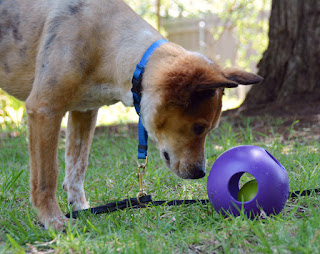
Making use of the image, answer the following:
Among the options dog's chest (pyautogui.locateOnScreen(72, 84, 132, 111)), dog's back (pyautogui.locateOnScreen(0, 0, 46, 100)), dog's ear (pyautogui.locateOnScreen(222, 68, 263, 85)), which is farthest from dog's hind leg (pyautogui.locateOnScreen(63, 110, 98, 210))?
dog's ear (pyautogui.locateOnScreen(222, 68, 263, 85))

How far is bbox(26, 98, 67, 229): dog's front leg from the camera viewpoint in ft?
9.91

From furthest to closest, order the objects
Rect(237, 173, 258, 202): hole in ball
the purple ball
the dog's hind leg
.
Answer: the dog's hind leg
Rect(237, 173, 258, 202): hole in ball
the purple ball

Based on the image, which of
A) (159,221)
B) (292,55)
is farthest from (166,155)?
(292,55)

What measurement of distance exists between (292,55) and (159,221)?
4416mm

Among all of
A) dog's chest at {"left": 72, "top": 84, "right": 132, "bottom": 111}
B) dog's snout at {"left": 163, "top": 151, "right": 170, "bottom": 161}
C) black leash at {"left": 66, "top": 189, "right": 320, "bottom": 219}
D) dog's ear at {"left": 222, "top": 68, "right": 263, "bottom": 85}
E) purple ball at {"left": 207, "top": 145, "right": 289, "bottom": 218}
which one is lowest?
black leash at {"left": 66, "top": 189, "right": 320, "bottom": 219}

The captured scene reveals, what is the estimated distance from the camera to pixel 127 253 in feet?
7.20

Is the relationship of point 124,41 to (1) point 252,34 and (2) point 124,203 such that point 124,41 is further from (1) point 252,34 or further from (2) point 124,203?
(1) point 252,34

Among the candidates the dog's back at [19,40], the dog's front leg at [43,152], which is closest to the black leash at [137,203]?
the dog's front leg at [43,152]

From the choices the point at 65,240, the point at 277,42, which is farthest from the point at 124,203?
the point at 277,42

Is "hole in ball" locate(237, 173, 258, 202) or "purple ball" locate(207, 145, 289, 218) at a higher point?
"purple ball" locate(207, 145, 289, 218)

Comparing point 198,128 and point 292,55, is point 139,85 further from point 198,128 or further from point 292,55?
point 292,55

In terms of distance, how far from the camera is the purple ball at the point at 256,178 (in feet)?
8.55

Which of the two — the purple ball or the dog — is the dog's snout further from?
the purple ball

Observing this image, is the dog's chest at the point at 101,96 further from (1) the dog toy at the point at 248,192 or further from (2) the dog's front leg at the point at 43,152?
(1) the dog toy at the point at 248,192
